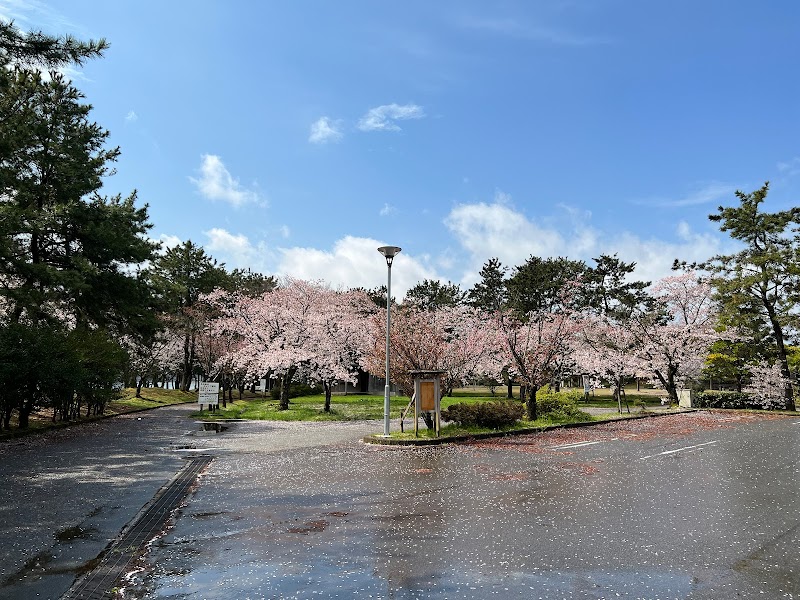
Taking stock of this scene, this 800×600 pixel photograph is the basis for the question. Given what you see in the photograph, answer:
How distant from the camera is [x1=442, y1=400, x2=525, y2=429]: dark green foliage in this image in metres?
18.4

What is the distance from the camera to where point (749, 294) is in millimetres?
34250

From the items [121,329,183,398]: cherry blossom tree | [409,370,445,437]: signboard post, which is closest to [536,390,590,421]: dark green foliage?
[409,370,445,437]: signboard post

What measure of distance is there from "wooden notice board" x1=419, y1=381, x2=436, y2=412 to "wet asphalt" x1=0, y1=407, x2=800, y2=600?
6.67ft

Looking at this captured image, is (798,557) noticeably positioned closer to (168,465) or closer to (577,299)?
(168,465)

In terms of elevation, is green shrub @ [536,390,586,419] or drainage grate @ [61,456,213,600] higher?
green shrub @ [536,390,586,419]

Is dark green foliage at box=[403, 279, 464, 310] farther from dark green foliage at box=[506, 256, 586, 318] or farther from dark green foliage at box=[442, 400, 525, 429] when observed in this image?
dark green foliage at box=[442, 400, 525, 429]

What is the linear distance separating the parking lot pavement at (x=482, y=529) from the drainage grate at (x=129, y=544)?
0.73ft

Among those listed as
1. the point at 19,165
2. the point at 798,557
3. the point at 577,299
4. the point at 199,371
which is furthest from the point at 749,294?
the point at 199,371

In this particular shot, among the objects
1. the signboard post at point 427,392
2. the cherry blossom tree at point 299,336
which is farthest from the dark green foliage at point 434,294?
the signboard post at point 427,392

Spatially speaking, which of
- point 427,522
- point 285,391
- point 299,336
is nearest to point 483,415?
point 427,522

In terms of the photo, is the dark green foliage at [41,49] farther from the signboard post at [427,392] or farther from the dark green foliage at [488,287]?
the dark green foliage at [488,287]

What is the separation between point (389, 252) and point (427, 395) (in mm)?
4578

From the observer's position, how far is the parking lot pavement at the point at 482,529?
16.1 ft

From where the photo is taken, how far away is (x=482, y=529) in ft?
22.2
